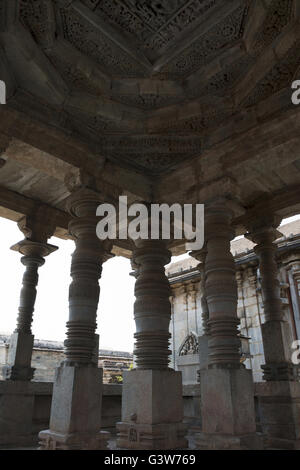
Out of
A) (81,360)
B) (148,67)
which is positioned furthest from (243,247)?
(81,360)

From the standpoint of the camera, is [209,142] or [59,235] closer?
[209,142]

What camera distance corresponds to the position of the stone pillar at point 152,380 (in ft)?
20.9

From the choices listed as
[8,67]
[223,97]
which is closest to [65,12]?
[8,67]

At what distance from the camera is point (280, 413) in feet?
26.3

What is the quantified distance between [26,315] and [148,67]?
22.6ft

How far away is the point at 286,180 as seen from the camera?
902cm

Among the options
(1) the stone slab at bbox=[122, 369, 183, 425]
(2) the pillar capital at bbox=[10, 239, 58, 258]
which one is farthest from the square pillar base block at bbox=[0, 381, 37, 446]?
(2) the pillar capital at bbox=[10, 239, 58, 258]

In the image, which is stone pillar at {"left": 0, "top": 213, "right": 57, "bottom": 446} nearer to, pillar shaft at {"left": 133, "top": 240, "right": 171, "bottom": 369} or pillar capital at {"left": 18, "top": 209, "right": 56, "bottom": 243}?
pillar capital at {"left": 18, "top": 209, "right": 56, "bottom": 243}

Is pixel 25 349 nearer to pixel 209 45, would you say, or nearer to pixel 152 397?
pixel 152 397

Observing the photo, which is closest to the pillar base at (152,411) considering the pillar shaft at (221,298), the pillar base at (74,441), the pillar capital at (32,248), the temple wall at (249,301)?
the pillar base at (74,441)

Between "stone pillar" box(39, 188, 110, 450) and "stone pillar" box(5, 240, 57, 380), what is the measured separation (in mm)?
3590
